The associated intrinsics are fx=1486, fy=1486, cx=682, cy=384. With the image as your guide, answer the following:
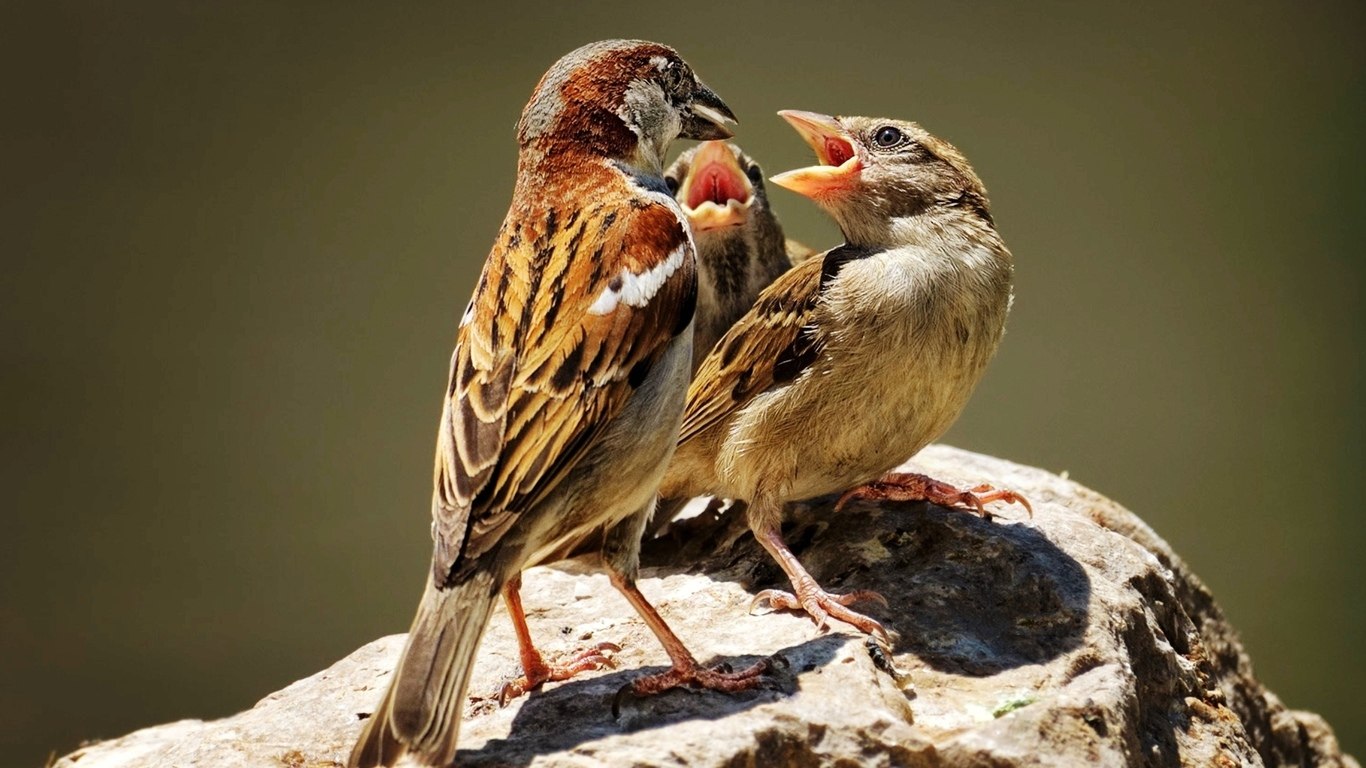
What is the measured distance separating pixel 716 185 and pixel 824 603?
5.46ft

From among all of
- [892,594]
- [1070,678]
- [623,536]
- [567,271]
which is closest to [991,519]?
[892,594]

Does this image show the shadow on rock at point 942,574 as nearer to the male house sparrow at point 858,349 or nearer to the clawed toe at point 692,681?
the male house sparrow at point 858,349

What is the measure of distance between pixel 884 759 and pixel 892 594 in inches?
32.4

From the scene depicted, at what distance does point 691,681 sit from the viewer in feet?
10.3

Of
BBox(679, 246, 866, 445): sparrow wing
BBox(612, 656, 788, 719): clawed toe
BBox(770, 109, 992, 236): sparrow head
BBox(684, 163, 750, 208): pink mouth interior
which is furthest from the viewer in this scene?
BBox(684, 163, 750, 208): pink mouth interior

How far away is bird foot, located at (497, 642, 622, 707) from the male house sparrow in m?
0.49

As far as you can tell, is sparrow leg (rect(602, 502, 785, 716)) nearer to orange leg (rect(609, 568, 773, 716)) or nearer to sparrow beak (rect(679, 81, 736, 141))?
orange leg (rect(609, 568, 773, 716))

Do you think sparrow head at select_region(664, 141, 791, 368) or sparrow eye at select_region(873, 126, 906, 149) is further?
sparrow head at select_region(664, 141, 791, 368)

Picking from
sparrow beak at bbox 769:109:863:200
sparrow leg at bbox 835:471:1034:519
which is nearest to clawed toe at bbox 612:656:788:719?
sparrow leg at bbox 835:471:1034:519

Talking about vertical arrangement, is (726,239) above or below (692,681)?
above

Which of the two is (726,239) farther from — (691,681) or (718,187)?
(691,681)

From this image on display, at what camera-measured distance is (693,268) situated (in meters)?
3.27

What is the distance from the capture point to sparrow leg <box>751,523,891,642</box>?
346cm

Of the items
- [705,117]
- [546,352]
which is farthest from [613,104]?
[546,352]
